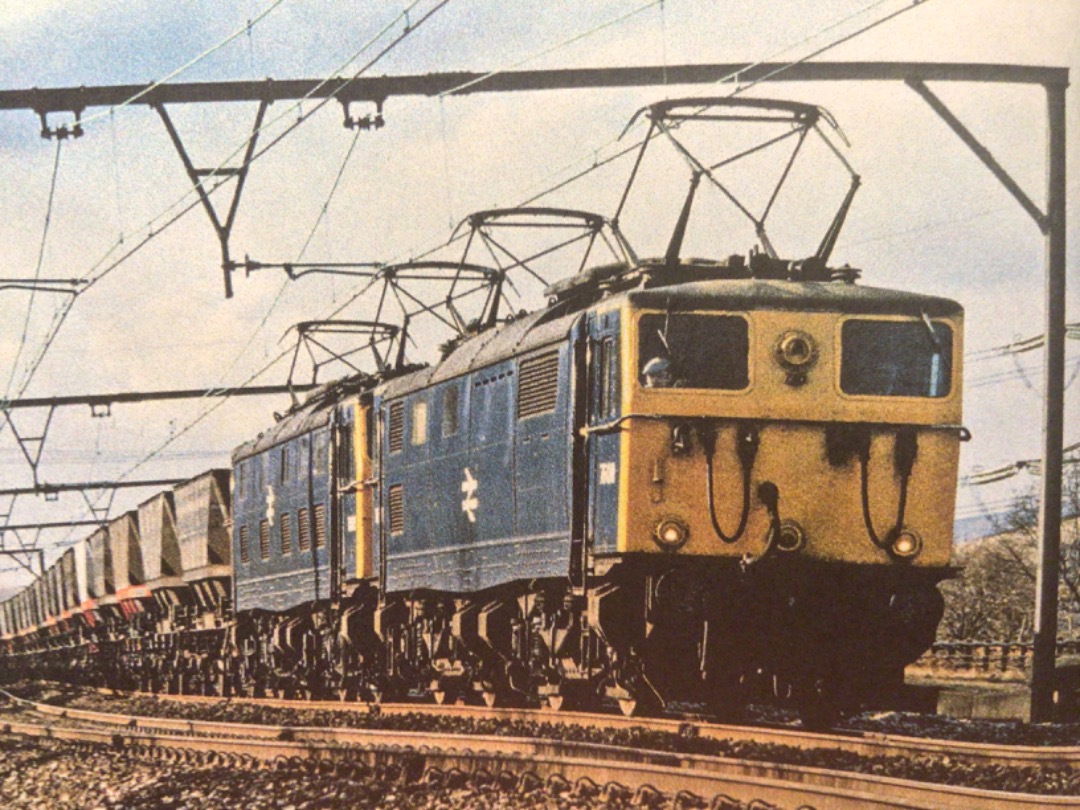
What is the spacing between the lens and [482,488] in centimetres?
1622

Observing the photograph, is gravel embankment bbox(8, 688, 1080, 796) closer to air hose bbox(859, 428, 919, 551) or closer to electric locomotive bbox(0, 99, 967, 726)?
electric locomotive bbox(0, 99, 967, 726)

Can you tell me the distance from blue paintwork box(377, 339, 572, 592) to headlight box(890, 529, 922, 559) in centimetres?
276

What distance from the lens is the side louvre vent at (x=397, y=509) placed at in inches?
748

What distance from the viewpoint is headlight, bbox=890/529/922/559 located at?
1288 centimetres

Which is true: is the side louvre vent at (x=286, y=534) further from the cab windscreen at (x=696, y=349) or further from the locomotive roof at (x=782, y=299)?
the cab windscreen at (x=696, y=349)

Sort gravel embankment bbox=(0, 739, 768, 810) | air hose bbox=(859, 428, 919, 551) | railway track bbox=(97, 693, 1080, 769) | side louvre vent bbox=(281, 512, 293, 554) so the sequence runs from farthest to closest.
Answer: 1. side louvre vent bbox=(281, 512, 293, 554)
2. air hose bbox=(859, 428, 919, 551)
3. railway track bbox=(97, 693, 1080, 769)
4. gravel embankment bbox=(0, 739, 768, 810)

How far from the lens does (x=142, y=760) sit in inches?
636

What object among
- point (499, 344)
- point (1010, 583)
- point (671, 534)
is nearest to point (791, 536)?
point (671, 534)

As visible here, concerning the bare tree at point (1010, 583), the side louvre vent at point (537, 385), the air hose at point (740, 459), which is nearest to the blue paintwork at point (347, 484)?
the side louvre vent at point (537, 385)

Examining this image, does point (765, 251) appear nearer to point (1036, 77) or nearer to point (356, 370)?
point (1036, 77)

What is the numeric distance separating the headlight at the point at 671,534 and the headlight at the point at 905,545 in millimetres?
1638

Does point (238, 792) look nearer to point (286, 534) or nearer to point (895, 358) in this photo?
point (895, 358)

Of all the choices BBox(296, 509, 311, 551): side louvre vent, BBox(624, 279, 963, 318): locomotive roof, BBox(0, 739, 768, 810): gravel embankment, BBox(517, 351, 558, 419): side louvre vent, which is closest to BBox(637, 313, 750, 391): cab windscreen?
BBox(624, 279, 963, 318): locomotive roof

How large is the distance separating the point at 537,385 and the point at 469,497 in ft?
7.31
